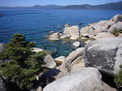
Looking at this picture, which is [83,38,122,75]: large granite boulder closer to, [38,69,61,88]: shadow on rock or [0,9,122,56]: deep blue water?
[38,69,61,88]: shadow on rock

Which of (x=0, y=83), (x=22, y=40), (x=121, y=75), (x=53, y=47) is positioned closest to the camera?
(x=121, y=75)

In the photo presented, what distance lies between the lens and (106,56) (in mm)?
7609

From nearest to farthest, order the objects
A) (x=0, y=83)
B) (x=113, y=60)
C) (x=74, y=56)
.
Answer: (x=0, y=83)
(x=113, y=60)
(x=74, y=56)

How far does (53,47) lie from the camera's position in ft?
72.5

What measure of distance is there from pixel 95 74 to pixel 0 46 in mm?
10181

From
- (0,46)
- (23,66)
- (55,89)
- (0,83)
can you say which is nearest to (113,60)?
(55,89)

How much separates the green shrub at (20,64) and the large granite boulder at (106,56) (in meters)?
3.60

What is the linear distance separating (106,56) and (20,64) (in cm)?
571

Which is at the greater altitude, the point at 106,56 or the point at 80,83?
the point at 106,56

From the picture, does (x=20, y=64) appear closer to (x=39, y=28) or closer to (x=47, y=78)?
(x=47, y=78)

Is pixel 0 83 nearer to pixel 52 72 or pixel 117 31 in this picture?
pixel 52 72

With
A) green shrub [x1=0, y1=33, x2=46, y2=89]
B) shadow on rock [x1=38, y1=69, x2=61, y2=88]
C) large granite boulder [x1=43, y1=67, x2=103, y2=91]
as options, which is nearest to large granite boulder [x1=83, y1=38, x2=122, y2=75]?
large granite boulder [x1=43, y1=67, x2=103, y2=91]

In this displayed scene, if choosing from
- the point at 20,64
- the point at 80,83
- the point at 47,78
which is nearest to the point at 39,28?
the point at 47,78

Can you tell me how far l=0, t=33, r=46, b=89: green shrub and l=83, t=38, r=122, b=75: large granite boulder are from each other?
3601 millimetres
